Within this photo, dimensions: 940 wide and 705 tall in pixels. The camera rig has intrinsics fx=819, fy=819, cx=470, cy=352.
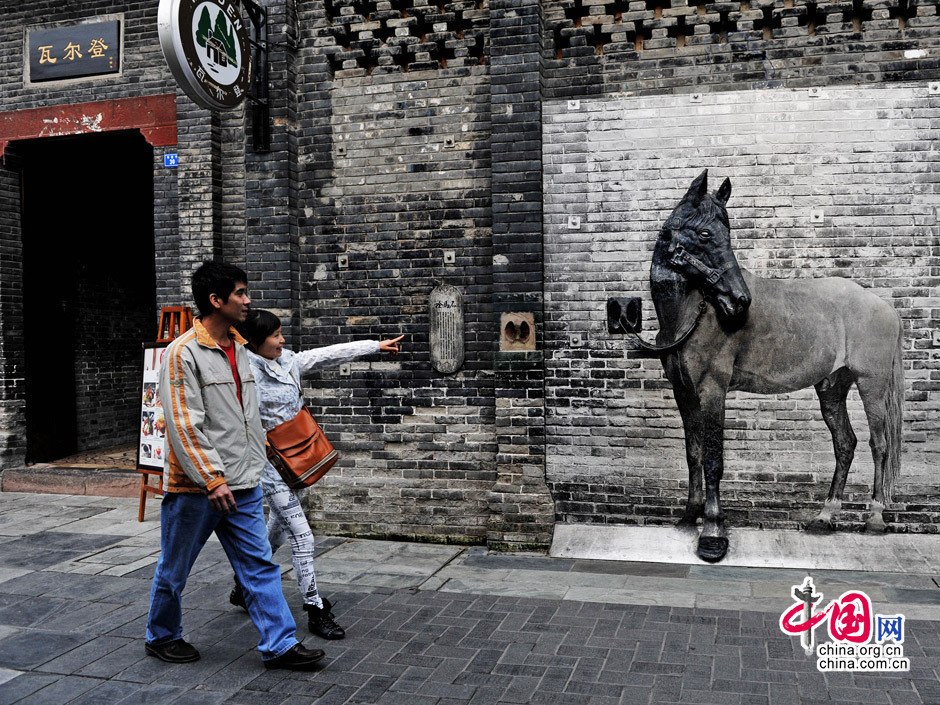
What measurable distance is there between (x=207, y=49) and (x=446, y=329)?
10.0 feet

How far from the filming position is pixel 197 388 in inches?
173

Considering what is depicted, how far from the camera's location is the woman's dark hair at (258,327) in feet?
16.8

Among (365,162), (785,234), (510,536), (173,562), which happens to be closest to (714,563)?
(510,536)

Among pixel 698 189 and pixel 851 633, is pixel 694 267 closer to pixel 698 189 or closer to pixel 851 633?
pixel 698 189

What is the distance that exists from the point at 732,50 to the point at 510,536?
14.5 ft

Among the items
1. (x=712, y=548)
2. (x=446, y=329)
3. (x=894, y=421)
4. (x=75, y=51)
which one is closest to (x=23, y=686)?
(x=446, y=329)

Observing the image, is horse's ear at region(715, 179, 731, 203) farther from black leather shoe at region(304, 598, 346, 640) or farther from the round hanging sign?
black leather shoe at region(304, 598, 346, 640)

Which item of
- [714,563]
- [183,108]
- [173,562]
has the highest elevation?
[183,108]

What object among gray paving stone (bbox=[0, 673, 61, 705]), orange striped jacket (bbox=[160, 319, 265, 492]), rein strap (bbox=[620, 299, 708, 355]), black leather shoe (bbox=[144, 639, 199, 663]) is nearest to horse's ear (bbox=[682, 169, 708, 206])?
rein strap (bbox=[620, 299, 708, 355])

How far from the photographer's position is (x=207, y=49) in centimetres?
675

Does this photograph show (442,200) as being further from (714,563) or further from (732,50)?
(714,563)

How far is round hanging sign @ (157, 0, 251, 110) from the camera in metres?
6.39

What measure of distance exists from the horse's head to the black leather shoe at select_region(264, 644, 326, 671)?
401 centimetres

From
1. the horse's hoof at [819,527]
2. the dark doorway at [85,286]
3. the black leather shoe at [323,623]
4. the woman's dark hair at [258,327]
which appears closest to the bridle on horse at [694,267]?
the horse's hoof at [819,527]
